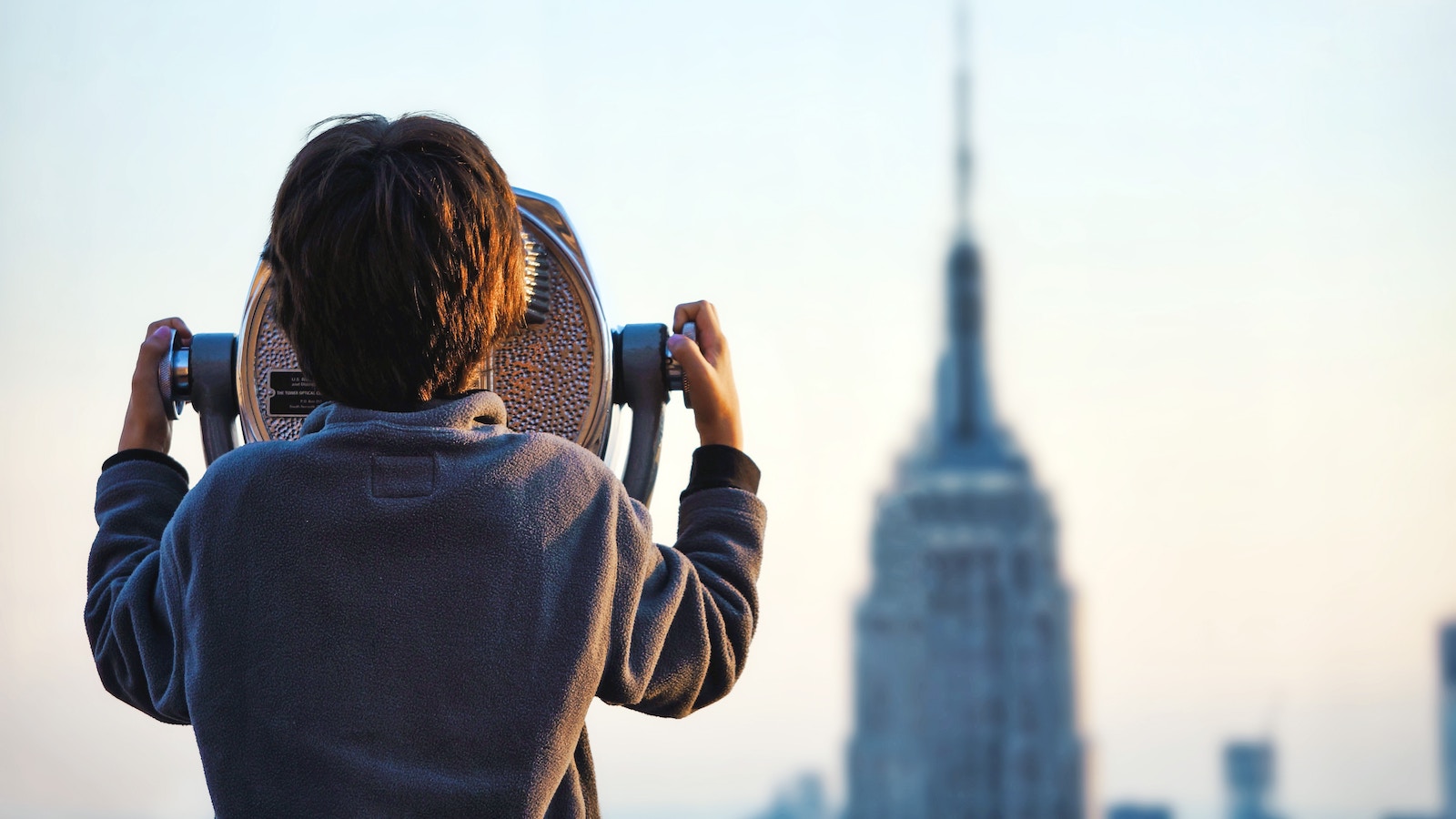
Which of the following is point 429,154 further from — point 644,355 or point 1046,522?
point 1046,522

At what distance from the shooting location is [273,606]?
0.50 metres

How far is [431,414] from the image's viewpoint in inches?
20.6

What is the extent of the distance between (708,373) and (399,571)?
0.18 meters

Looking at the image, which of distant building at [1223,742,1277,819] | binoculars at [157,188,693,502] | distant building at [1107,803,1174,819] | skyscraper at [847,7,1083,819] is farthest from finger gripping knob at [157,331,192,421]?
distant building at [1107,803,1174,819]

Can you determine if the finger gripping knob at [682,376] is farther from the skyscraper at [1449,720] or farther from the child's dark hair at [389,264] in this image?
the skyscraper at [1449,720]

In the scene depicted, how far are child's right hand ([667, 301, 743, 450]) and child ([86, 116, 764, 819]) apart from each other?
3.6 inches

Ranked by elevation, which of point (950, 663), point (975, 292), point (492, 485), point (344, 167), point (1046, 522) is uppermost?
point (975, 292)

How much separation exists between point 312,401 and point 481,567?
7.7 inches

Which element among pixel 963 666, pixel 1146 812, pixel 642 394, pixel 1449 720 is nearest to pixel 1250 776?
pixel 1146 812

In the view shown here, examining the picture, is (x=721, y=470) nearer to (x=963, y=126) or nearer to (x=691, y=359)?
(x=691, y=359)

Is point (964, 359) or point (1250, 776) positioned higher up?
point (964, 359)

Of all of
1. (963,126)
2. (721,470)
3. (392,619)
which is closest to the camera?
(392,619)

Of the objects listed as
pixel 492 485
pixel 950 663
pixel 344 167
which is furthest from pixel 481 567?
pixel 950 663

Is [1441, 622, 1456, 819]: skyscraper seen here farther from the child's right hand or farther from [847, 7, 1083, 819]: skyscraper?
the child's right hand
